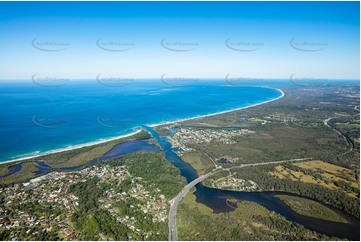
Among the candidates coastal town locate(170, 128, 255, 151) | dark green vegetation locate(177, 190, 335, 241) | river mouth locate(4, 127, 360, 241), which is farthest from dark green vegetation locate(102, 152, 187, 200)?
coastal town locate(170, 128, 255, 151)

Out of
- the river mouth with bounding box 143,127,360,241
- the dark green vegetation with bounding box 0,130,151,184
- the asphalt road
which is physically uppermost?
the dark green vegetation with bounding box 0,130,151,184

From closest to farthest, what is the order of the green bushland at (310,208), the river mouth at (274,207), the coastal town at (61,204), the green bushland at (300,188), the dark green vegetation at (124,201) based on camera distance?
the coastal town at (61,204)
the dark green vegetation at (124,201)
the river mouth at (274,207)
the green bushland at (310,208)
the green bushland at (300,188)

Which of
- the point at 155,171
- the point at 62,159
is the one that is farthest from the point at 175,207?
the point at 62,159

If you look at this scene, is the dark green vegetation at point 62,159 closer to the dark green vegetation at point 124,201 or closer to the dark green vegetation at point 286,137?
the dark green vegetation at point 124,201

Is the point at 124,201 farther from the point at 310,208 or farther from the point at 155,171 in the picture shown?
the point at 310,208

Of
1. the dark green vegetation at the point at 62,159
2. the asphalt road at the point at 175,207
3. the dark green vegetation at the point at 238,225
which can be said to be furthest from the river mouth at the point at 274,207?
the dark green vegetation at the point at 62,159

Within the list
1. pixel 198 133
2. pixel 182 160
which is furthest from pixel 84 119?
pixel 182 160

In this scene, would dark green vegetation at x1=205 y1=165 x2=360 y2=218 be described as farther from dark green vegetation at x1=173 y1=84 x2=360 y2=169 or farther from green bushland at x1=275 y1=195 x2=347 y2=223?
dark green vegetation at x1=173 y1=84 x2=360 y2=169
